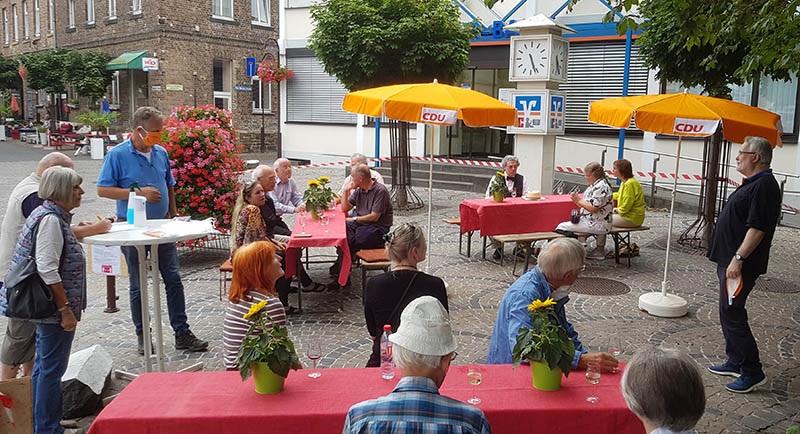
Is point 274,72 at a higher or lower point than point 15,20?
lower

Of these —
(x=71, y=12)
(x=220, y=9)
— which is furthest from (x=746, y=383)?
(x=71, y=12)

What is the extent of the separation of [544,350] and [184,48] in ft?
93.4

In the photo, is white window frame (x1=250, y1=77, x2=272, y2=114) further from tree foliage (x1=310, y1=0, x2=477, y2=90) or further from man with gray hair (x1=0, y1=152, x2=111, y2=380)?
man with gray hair (x1=0, y1=152, x2=111, y2=380)

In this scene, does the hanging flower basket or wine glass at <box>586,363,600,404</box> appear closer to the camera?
wine glass at <box>586,363,600,404</box>

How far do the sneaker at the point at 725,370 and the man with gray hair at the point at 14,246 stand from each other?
4934 mm

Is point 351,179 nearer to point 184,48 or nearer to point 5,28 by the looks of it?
point 184,48

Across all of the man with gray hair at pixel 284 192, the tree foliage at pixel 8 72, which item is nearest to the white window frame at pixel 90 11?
Result: the tree foliage at pixel 8 72

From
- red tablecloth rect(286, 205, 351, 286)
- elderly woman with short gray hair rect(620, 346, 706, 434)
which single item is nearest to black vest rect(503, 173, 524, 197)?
red tablecloth rect(286, 205, 351, 286)

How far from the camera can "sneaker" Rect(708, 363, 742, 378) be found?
532cm

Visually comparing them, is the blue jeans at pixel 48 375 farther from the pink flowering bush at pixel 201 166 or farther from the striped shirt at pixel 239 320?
the pink flowering bush at pixel 201 166

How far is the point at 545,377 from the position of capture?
310 centimetres

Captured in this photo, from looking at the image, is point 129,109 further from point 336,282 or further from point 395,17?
point 336,282

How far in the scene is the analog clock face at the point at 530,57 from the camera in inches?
451

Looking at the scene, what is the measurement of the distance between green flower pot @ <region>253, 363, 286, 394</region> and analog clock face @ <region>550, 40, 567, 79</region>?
9.66 metres
